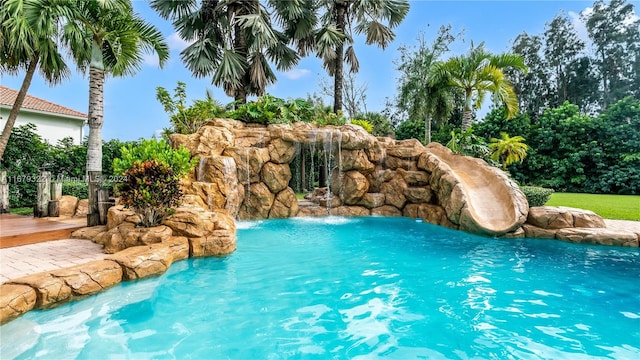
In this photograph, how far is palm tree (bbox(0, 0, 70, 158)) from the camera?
721cm

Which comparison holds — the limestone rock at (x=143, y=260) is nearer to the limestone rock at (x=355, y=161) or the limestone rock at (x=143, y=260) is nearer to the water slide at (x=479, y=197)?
the water slide at (x=479, y=197)

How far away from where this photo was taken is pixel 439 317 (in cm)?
339

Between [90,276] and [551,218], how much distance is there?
9407 mm

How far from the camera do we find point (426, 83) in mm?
15680

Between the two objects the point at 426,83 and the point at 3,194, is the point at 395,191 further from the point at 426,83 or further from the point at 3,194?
the point at 3,194

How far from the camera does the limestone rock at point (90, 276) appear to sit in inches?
141

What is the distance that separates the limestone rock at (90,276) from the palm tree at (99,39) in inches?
150

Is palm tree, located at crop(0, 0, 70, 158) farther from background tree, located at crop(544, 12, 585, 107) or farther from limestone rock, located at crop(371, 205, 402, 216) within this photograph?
background tree, located at crop(544, 12, 585, 107)

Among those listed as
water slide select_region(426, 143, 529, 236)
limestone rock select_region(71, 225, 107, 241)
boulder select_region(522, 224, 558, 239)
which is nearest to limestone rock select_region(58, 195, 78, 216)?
limestone rock select_region(71, 225, 107, 241)

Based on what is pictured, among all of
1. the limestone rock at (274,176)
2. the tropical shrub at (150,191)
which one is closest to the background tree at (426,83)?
the limestone rock at (274,176)

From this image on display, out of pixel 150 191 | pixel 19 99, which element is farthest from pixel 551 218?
pixel 19 99

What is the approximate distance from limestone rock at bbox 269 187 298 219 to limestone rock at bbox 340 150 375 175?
7.31 feet

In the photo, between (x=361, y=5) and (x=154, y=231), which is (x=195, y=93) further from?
(x=154, y=231)

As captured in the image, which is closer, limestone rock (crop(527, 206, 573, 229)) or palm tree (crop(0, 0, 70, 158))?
palm tree (crop(0, 0, 70, 158))
